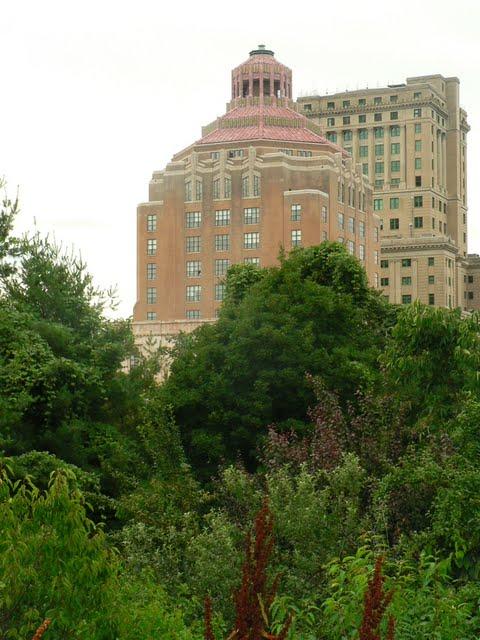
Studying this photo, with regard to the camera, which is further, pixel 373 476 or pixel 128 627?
pixel 373 476

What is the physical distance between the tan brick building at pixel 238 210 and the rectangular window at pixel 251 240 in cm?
11

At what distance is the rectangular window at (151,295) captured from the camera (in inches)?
6014

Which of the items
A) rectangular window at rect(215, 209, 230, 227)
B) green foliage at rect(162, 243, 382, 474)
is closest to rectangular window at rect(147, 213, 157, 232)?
rectangular window at rect(215, 209, 230, 227)

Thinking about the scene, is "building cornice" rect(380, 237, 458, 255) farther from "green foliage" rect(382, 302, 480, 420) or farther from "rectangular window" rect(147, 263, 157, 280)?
"green foliage" rect(382, 302, 480, 420)

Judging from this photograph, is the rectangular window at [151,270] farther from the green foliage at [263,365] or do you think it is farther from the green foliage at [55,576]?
the green foliage at [55,576]

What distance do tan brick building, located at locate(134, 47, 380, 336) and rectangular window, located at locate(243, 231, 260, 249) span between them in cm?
11

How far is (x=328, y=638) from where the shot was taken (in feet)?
56.7

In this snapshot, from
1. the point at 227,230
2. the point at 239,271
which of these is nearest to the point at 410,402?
the point at 239,271

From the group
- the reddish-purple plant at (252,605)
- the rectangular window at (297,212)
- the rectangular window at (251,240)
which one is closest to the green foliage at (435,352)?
the reddish-purple plant at (252,605)

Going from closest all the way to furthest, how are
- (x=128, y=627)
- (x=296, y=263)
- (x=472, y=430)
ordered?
(x=128, y=627) < (x=472, y=430) < (x=296, y=263)

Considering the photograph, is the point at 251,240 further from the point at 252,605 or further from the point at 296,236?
the point at 252,605

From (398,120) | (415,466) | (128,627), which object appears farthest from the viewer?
(398,120)

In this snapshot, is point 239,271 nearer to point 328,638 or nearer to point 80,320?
point 80,320

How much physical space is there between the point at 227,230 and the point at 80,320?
107380 mm
